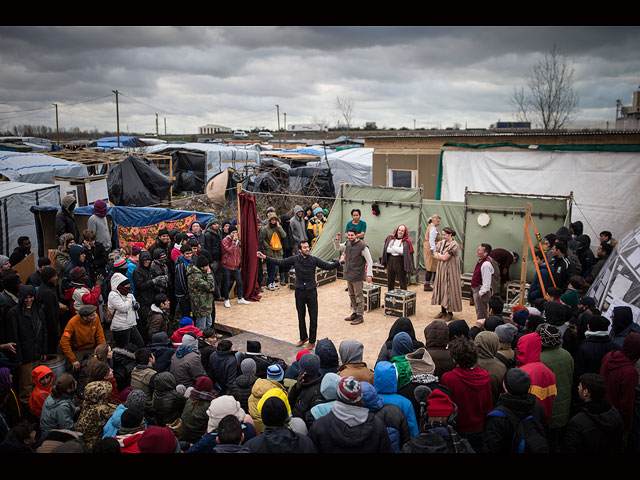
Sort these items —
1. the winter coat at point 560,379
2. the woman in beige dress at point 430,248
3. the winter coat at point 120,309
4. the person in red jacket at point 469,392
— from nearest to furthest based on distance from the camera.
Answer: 1. the person in red jacket at point 469,392
2. the winter coat at point 560,379
3. the winter coat at point 120,309
4. the woman in beige dress at point 430,248

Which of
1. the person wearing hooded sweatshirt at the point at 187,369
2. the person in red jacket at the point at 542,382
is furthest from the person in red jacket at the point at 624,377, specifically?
the person wearing hooded sweatshirt at the point at 187,369

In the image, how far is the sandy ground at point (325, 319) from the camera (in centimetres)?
857

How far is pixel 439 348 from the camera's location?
504cm

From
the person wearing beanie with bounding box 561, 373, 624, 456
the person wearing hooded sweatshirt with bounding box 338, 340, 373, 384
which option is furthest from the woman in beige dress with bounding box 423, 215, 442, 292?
the person wearing beanie with bounding box 561, 373, 624, 456

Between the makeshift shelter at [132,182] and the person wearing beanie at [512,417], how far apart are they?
16.1 m

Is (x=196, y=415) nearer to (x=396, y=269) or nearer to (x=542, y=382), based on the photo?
(x=542, y=382)

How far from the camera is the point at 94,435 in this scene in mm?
4266

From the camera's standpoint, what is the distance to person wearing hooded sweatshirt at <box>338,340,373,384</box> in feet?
14.5

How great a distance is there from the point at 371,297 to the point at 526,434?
6.50m

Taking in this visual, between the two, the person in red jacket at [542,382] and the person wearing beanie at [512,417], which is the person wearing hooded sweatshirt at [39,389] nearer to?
the person wearing beanie at [512,417]

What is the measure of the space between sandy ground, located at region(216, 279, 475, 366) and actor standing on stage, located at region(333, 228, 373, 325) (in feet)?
0.97

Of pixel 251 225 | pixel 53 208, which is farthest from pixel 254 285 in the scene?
pixel 53 208

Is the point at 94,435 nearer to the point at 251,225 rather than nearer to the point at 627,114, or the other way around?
the point at 251,225

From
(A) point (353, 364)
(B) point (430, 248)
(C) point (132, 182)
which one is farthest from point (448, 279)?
(C) point (132, 182)
